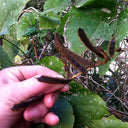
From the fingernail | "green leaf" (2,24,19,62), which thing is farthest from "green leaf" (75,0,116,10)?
"green leaf" (2,24,19,62)

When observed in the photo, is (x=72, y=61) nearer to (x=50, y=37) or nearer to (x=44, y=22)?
(x=44, y=22)

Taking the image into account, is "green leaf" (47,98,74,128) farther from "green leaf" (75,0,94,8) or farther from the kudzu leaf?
"green leaf" (75,0,94,8)

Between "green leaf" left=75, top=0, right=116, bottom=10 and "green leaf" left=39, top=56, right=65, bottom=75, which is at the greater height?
"green leaf" left=75, top=0, right=116, bottom=10

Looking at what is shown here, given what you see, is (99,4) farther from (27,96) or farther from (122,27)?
(27,96)

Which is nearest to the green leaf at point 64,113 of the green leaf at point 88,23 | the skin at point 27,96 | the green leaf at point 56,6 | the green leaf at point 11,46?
the skin at point 27,96

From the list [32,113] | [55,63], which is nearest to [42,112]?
[32,113]

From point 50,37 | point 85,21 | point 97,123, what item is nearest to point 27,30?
point 50,37
